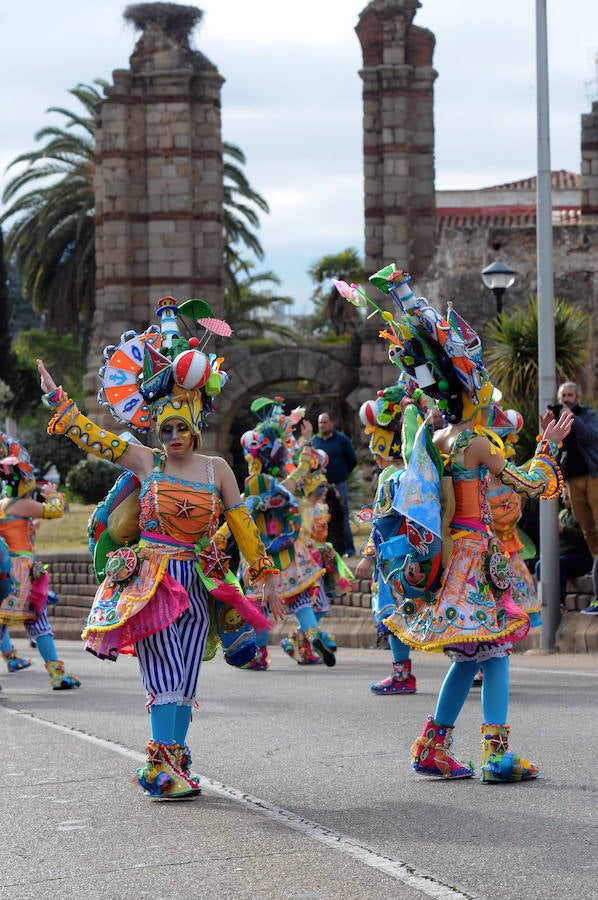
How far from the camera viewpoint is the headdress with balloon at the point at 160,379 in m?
7.73

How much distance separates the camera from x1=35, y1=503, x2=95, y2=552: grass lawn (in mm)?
26625

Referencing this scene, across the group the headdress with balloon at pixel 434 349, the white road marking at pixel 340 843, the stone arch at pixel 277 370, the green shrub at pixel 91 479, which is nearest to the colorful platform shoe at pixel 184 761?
the white road marking at pixel 340 843

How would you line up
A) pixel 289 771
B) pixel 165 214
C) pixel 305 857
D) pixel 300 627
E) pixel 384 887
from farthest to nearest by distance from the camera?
1. pixel 165 214
2. pixel 300 627
3. pixel 289 771
4. pixel 305 857
5. pixel 384 887

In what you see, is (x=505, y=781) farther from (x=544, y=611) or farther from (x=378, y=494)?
(x=544, y=611)

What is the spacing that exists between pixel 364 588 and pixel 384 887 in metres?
12.7

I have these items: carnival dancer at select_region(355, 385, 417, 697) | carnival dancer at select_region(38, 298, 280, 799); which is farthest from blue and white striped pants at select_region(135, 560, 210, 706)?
carnival dancer at select_region(355, 385, 417, 697)

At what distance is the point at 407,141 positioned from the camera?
118ft

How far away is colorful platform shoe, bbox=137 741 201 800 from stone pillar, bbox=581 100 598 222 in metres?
27.1

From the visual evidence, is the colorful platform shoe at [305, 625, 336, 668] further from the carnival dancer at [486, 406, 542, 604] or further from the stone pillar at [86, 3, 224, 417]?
the stone pillar at [86, 3, 224, 417]

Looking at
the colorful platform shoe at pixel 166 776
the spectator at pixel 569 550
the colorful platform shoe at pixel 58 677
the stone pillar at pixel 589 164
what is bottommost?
the colorful platform shoe at pixel 58 677

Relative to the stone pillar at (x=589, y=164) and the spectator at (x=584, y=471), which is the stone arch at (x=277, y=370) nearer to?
the stone pillar at (x=589, y=164)

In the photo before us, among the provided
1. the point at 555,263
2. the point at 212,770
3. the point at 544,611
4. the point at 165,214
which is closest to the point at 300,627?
the point at 544,611

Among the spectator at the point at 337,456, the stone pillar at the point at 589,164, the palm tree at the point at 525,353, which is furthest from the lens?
the stone pillar at the point at 589,164

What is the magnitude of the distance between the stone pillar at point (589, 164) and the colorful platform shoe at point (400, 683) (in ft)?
75.2
